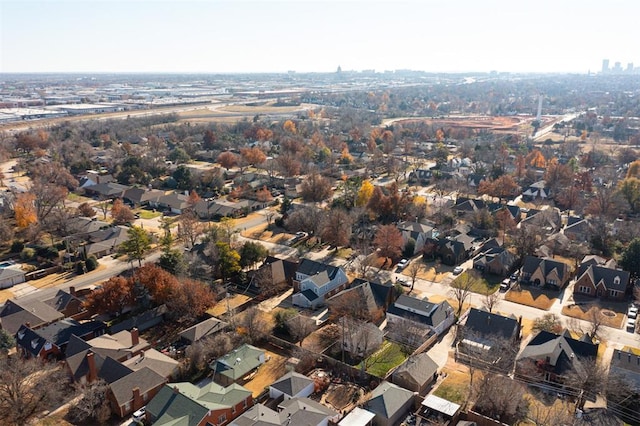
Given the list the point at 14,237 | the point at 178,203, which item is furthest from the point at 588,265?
the point at 14,237

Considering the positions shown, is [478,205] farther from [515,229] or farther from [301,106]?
[301,106]

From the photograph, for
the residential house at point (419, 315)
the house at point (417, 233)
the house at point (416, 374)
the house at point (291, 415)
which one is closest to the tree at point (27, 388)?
the house at point (291, 415)

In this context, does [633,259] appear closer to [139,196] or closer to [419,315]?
[419,315]

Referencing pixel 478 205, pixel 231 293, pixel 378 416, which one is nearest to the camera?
pixel 378 416

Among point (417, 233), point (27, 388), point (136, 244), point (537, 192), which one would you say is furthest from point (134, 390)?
point (537, 192)

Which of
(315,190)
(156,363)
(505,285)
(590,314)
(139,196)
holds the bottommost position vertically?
(505,285)

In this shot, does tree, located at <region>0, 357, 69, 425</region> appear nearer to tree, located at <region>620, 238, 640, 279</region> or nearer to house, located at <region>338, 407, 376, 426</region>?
house, located at <region>338, 407, 376, 426</region>

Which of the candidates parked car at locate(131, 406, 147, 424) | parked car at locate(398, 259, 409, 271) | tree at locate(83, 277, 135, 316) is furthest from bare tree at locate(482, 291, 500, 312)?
tree at locate(83, 277, 135, 316)
